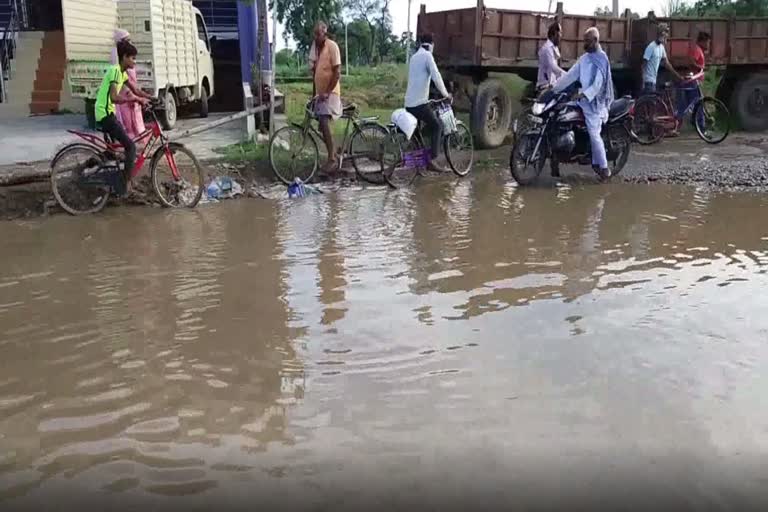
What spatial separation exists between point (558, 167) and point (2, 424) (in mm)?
7498

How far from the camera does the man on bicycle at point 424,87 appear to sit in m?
9.10

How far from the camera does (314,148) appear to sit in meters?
9.30

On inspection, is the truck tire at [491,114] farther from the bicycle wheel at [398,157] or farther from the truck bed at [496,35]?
the bicycle wheel at [398,157]

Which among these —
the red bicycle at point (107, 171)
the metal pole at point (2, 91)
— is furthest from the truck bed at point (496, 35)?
the metal pole at point (2, 91)

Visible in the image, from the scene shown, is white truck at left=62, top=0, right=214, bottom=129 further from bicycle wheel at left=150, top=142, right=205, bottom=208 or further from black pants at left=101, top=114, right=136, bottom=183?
black pants at left=101, top=114, right=136, bottom=183

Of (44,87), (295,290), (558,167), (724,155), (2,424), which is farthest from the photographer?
(44,87)

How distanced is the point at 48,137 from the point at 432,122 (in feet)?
19.4

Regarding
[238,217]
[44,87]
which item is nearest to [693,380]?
[238,217]

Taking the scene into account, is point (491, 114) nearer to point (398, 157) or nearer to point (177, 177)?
point (398, 157)

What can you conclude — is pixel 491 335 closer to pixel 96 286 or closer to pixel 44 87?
pixel 96 286

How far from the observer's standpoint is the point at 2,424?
3248 millimetres

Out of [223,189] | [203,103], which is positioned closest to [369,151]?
[223,189]

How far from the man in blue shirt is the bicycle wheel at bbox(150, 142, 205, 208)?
7.68 m

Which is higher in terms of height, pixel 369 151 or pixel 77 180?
pixel 369 151
